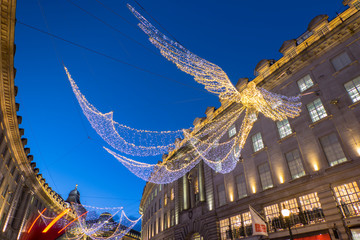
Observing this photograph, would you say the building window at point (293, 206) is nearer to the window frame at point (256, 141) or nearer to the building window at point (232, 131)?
the window frame at point (256, 141)

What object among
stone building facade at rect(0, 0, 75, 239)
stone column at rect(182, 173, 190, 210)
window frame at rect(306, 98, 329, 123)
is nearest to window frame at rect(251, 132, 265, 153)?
window frame at rect(306, 98, 329, 123)

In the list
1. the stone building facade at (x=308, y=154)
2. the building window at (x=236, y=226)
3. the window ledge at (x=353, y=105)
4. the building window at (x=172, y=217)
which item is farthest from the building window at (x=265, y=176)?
the building window at (x=172, y=217)

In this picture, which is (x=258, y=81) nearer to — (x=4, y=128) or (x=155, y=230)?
(x=4, y=128)

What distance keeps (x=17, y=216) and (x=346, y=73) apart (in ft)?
148

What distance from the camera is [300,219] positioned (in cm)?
1670

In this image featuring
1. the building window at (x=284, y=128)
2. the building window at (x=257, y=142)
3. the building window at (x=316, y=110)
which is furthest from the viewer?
the building window at (x=257, y=142)

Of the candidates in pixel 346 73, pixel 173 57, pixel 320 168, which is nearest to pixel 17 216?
pixel 173 57

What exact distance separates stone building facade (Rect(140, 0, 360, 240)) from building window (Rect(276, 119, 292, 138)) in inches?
3.7

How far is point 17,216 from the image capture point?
34.1m

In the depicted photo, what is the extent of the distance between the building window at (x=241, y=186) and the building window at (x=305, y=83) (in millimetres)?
10365

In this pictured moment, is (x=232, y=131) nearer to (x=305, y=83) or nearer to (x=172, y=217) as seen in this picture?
(x=305, y=83)

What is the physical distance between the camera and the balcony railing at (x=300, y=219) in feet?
52.0

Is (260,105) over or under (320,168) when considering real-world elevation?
over

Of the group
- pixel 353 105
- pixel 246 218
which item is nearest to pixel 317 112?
pixel 353 105
